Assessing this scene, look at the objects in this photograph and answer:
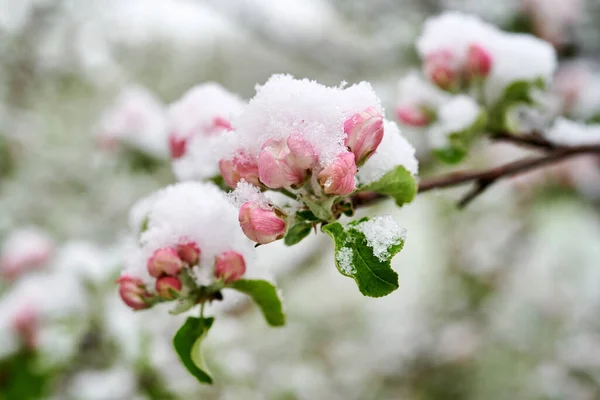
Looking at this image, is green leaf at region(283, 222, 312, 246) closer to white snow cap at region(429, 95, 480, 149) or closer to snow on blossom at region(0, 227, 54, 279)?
white snow cap at region(429, 95, 480, 149)

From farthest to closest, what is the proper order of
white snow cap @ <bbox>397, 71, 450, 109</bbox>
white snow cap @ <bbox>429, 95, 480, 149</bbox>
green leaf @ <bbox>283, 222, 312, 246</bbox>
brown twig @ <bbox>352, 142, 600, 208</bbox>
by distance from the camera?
white snow cap @ <bbox>397, 71, 450, 109</bbox>
white snow cap @ <bbox>429, 95, 480, 149</bbox>
brown twig @ <bbox>352, 142, 600, 208</bbox>
green leaf @ <bbox>283, 222, 312, 246</bbox>

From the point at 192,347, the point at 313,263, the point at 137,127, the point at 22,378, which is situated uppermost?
the point at 192,347

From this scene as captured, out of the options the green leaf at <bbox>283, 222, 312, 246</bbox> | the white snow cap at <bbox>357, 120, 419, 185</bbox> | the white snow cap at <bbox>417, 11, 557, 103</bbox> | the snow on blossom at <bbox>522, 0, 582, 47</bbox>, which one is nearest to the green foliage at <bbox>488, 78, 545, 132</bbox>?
the white snow cap at <bbox>417, 11, 557, 103</bbox>

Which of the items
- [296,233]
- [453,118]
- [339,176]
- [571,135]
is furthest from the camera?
[571,135]

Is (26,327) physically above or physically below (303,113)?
below

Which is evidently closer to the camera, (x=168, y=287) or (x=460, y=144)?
(x=168, y=287)

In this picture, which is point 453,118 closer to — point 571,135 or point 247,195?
point 571,135

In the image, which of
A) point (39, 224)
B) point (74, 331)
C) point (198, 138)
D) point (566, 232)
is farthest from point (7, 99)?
point (566, 232)

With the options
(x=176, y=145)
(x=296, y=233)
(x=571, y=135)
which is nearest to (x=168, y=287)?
(x=296, y=233)
